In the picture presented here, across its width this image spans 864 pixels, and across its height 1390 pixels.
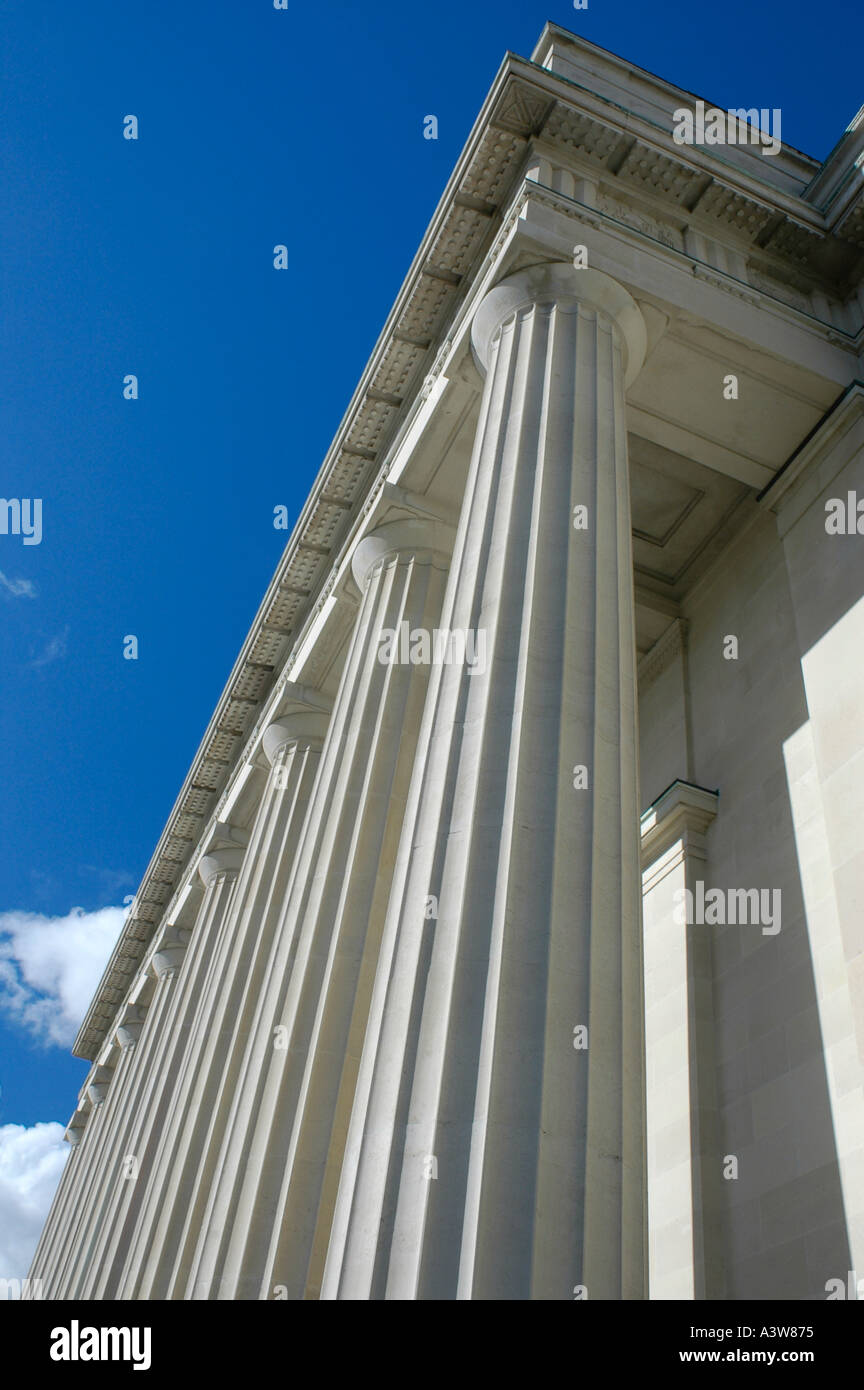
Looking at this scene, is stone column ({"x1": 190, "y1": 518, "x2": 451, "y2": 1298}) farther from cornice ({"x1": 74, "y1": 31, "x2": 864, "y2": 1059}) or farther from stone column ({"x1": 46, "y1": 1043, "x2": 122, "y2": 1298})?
stone column ({"x1": 46, "y1": 1043, "x2": 122, "y2": 1298})

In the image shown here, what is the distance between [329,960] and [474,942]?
10008 mm

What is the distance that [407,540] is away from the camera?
31.2 metres

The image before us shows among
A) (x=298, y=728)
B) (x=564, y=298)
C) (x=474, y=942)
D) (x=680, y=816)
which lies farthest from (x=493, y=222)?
Answer: (x=474, y=942)

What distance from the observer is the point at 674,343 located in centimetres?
2702

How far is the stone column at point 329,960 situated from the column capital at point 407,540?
0.04 m

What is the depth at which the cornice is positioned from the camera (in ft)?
94.9

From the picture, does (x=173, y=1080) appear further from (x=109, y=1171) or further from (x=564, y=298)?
(x=564, y=298)

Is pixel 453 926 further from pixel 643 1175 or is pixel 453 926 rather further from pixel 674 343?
pixel 674 343

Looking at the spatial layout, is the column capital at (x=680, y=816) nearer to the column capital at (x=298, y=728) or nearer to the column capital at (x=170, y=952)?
the column capital at (x=298, y=728)

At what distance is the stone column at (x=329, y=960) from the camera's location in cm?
2091

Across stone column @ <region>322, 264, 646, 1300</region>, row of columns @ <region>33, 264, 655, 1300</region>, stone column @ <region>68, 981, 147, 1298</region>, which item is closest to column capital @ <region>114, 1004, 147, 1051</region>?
stone column @ <region>68, 981, 147, 1298</region>

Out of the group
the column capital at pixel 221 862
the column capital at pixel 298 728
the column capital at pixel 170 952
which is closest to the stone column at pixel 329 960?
the column capital at pixel 298 728
